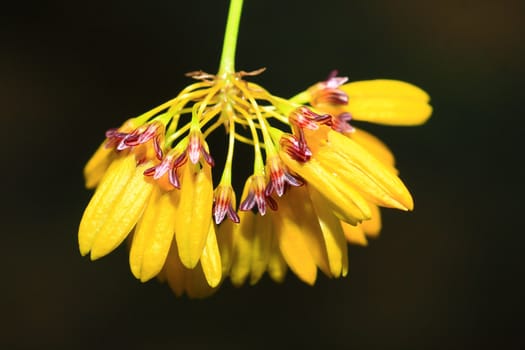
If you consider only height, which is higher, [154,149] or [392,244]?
[154,149]

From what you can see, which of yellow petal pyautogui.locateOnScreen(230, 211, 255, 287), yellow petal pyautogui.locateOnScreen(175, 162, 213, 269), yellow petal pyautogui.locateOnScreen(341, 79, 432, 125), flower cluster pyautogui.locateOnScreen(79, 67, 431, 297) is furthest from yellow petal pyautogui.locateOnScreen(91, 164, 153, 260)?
yellow petal pyautogui.locateOnScreen(341, 79, 432, 125)

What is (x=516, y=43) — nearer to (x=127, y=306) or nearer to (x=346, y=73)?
(x=346, y=73)

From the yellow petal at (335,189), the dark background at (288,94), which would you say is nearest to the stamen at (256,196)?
the yellow petal at (335,189)

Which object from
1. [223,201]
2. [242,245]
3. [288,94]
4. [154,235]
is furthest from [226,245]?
[288,94]

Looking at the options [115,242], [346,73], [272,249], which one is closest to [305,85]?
[346,73]

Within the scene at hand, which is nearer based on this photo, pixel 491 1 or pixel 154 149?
pixel 154 149

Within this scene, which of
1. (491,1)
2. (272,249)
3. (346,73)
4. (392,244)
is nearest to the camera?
(272,249)

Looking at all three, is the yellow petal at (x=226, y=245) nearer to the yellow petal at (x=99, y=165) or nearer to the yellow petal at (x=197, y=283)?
the yellow petal at (x=197, y=283)
